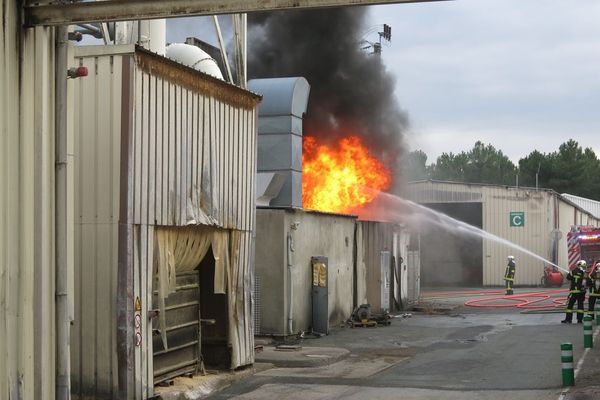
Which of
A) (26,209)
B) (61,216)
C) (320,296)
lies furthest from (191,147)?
(320,296)

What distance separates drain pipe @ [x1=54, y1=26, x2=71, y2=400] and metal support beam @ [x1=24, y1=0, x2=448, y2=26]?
1.50 feet

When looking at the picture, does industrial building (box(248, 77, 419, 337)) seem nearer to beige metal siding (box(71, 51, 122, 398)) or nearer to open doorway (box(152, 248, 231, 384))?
open doorway (box(152, 248, 231, 384))

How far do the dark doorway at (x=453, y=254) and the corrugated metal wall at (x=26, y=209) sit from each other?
35.6 metres

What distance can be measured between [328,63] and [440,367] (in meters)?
18.8

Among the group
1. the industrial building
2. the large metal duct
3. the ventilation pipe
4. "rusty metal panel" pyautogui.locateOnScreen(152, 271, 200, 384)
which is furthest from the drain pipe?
the large metal duct

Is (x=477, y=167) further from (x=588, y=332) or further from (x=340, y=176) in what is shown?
(x=588, y=332)

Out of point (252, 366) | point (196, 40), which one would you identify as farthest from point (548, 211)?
point (252, 366)

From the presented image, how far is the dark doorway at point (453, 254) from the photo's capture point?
144ft

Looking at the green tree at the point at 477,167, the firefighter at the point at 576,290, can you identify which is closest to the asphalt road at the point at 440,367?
the firefighter at the point at 576,290

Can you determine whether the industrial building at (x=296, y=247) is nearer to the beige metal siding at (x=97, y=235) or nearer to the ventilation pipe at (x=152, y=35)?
the ventilation pipe at (x=152, y=35)

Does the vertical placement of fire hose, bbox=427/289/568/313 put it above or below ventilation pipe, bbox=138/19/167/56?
below

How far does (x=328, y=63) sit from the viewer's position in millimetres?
32531

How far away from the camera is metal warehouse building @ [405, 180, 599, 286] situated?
42.4 meters

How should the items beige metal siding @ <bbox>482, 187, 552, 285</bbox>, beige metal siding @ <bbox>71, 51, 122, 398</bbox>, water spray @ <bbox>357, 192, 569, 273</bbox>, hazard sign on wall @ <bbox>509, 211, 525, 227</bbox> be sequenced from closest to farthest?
beige metal siding @ <bbox>71, 51, 122, 398</bbox> → water spray @ <bbox>357, 192, 569, 273</bbox> → beige metal siding @ <bbox>482, 187, 552, 285</bbox> → hazard sign on wall @ <bbox>509, 211, 525, 227</bbox>
